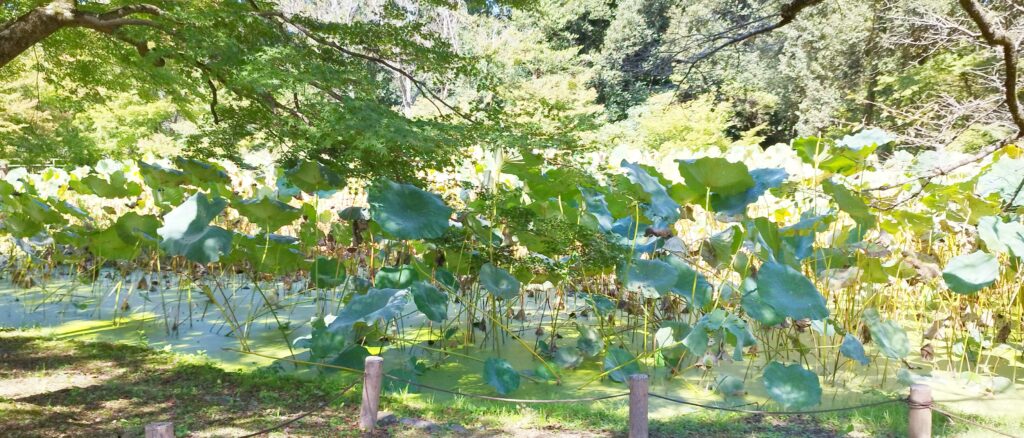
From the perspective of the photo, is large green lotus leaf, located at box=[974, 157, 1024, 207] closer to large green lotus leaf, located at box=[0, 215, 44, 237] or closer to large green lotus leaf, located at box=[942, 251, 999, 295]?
large green lotus leaf, located at box=[942, 251, 999, 295]

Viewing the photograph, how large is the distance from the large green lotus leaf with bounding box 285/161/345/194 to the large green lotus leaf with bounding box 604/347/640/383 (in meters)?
1.38

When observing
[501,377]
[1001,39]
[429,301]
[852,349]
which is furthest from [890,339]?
[429,301]

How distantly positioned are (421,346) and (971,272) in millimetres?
2274

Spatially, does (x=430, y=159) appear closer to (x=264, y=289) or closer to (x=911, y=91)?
(x=264, y=289)

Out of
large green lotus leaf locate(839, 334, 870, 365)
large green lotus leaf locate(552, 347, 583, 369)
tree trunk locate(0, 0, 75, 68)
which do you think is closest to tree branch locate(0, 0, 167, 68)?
tree trunk locate(0, 0, 75, 68)

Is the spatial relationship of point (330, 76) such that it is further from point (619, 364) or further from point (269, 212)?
point (619, 364)

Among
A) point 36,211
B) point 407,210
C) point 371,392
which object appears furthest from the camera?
point 36,211

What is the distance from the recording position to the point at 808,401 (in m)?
2.56

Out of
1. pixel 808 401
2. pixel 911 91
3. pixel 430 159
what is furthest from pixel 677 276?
pixel 911 91

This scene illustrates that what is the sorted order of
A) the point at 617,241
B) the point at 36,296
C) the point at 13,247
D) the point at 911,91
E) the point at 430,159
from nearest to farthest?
the point at 430,159 < the point at 617,241 < the point at 36,296 < the point at 13,247 < the point at 911,91

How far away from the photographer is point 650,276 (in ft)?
9.70

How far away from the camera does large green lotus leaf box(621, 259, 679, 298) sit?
2936mm

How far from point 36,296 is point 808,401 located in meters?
4.32

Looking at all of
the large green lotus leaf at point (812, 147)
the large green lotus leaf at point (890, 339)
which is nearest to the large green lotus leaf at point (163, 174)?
the large green lotus leaf at point (812, 147)
